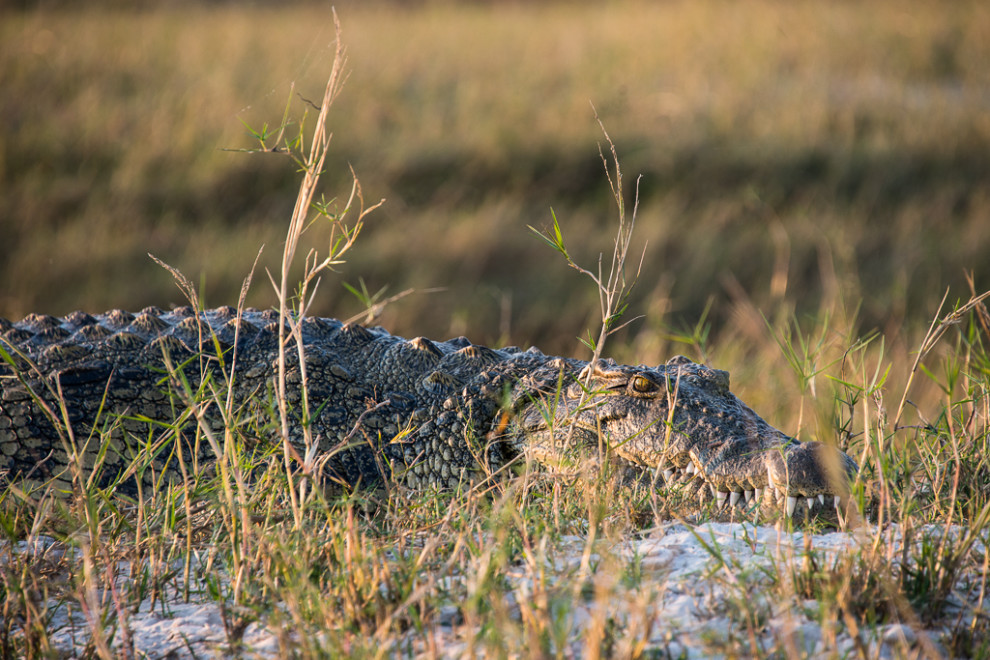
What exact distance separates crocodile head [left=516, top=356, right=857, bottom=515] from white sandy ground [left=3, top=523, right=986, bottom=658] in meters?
0.29

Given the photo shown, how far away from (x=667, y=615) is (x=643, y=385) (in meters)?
1.14

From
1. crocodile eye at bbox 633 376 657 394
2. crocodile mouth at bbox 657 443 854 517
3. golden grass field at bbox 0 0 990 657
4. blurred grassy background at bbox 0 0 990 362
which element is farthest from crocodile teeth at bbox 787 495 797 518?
blurred grassy background at bbox 0 0 990 362

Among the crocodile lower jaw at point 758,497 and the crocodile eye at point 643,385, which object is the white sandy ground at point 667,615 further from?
the crocodile eye at point 643,385

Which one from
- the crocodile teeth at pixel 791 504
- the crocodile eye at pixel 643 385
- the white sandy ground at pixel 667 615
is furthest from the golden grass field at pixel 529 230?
the crocodile eye at pixel 643 385

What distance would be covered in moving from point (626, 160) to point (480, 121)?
5.61ft

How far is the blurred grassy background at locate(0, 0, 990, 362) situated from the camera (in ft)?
22.6

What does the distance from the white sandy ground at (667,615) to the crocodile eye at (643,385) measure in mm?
802

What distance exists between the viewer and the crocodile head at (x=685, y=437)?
77.0 inches

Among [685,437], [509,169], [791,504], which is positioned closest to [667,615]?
[791,504]

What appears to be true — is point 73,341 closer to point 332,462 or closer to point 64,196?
point 332,462

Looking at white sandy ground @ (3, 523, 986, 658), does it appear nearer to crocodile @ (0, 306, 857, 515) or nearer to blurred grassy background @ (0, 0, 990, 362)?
crocodile @ (0, 306, 857, 515)

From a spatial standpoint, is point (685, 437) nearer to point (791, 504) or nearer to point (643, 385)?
point (643, 385)

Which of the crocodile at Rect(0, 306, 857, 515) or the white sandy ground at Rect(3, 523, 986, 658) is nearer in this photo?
the white sandy ground at Rect(3, 523, 986, 658)

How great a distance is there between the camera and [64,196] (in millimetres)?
7348
